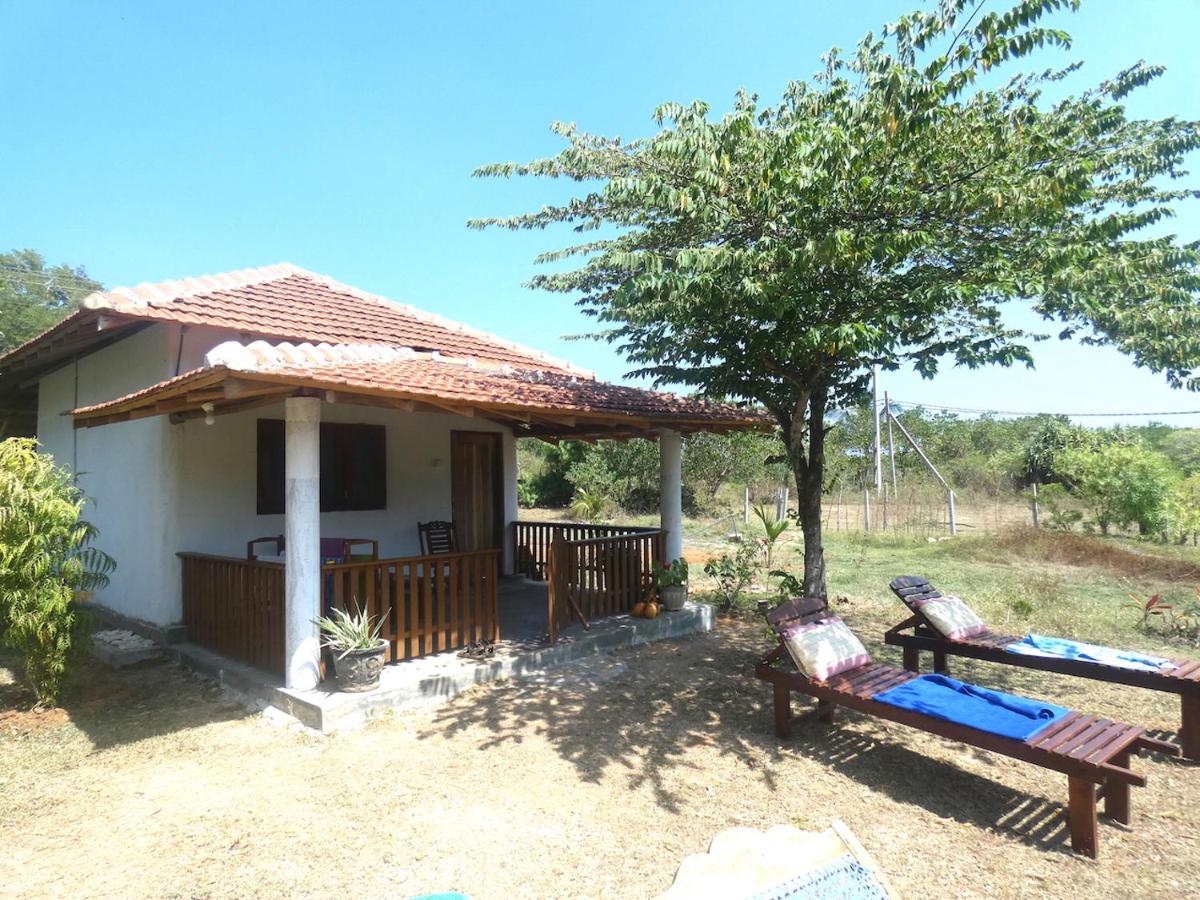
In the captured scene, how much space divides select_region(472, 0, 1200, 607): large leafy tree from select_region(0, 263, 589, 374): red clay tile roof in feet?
11.0

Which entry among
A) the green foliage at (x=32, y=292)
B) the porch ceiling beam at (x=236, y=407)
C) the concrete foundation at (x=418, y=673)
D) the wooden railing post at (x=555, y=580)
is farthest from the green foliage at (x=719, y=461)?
the green foliage at (x=32, y=292)

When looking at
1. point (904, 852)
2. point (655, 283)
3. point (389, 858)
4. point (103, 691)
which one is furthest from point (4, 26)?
point (904, 852)

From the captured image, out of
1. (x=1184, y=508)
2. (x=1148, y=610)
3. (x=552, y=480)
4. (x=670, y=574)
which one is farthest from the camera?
(x=552, y=480)

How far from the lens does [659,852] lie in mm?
3486

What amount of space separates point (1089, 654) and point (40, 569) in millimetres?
8492

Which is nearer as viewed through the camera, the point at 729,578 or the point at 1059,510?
the point at 729,578

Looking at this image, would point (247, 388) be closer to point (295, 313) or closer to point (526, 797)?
point (526, 797)

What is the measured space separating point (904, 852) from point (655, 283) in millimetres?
3723

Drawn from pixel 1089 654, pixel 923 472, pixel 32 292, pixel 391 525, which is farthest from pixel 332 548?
pixel 32 292

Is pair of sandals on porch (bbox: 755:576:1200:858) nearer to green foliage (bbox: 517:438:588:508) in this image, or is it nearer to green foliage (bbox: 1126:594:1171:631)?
green foliage (bbox: 1126:594:1171:631)

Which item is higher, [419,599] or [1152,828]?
[419,599]

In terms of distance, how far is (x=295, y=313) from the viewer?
835 cm

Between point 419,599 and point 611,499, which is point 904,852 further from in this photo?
point 611,499

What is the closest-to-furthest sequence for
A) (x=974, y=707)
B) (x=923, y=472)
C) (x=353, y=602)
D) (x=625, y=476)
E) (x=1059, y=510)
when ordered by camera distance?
(x=974, y=707) → (x=353, y=602) → (x=1059, y=510) → (x=625, y=476) → (x=923, y=472)
